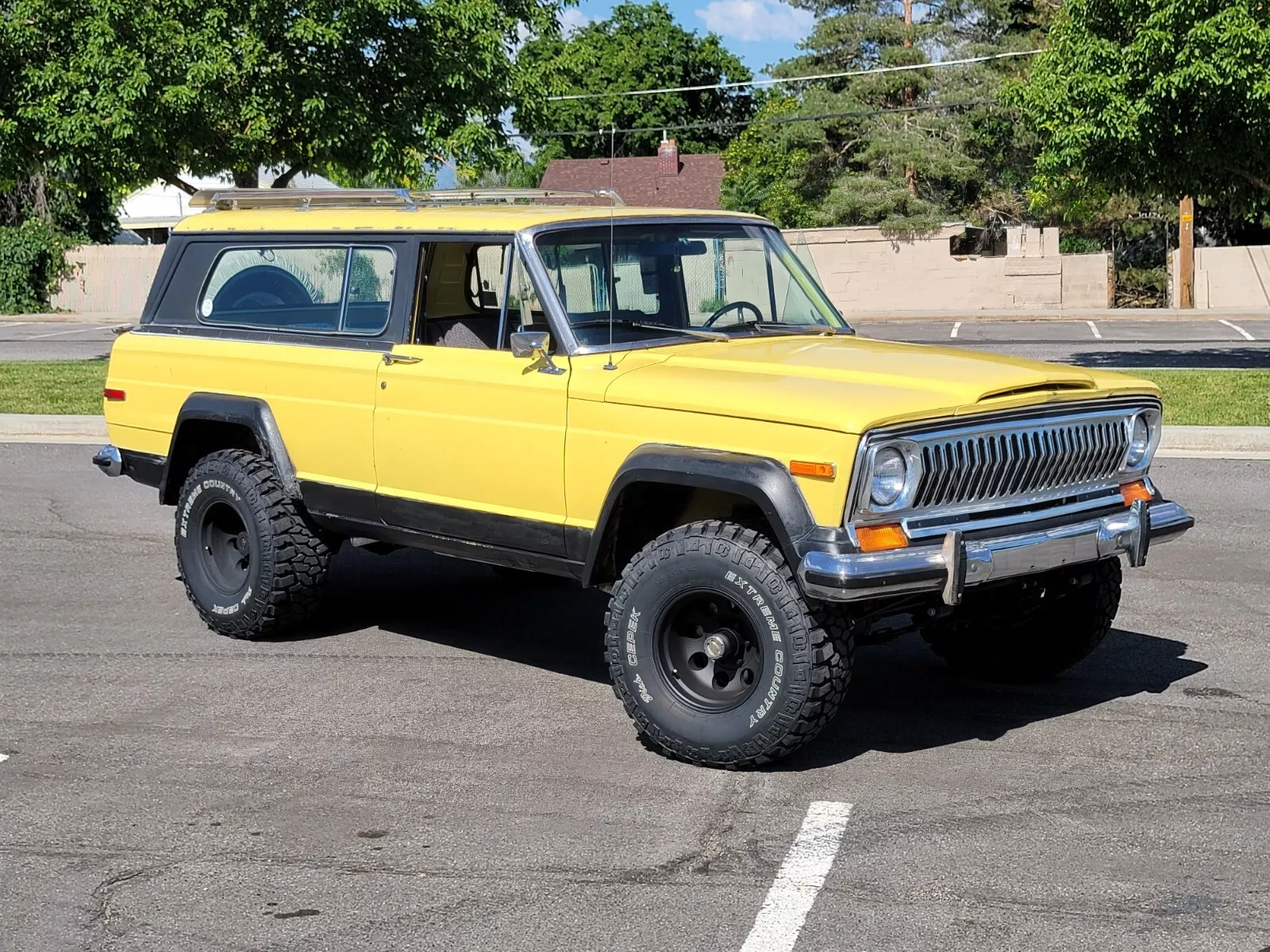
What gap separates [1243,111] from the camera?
739 inches

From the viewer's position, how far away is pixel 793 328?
682 centimetres

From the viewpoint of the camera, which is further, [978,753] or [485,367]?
[485,367]

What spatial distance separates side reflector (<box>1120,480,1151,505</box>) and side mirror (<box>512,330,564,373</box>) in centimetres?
223

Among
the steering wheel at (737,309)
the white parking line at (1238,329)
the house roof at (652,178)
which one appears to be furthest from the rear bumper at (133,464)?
the house roof at (652,178)

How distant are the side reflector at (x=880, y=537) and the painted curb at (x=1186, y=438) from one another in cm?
818

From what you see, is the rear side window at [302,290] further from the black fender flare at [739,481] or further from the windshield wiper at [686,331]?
the black fender flare at [739,481]

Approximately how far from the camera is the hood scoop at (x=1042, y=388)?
550cm

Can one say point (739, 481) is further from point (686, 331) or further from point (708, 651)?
point (686, 331)

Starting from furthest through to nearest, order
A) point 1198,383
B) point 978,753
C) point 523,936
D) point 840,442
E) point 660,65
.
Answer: point 660,65 < point 1198,383 < point 978,753 < point 840,442 < point 523,936

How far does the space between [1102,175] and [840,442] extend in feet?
55.3

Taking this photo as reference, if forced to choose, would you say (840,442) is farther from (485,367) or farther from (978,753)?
(485,367)

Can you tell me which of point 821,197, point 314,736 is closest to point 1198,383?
point 314,736

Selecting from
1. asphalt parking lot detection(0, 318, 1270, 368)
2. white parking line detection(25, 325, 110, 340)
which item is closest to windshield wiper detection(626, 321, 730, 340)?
asphalt parking lot detection(0, 318, 1270, 368)

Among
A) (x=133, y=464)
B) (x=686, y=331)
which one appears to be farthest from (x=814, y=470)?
(x=133, y=464)
